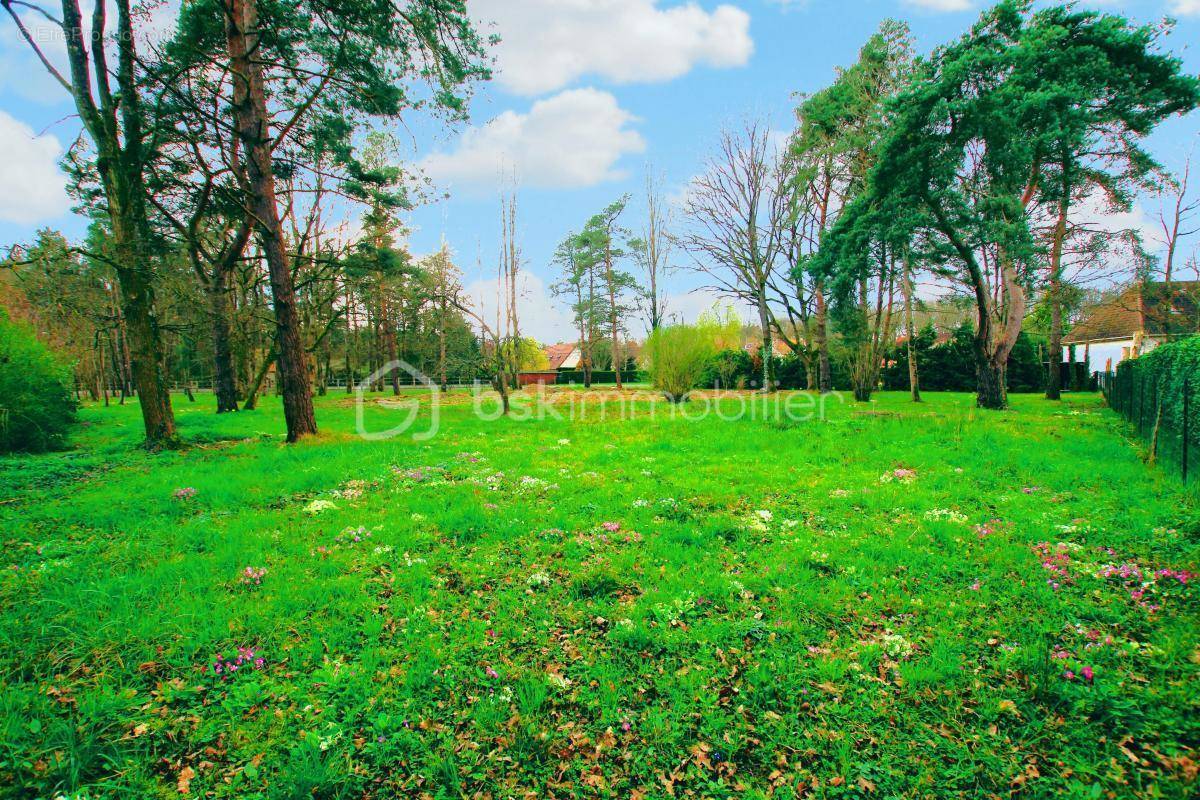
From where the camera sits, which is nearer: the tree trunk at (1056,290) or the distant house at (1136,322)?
the tree trunk at (1056,290)

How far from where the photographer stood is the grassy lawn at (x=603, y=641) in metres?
2.37

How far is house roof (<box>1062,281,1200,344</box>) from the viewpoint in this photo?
65.5ft

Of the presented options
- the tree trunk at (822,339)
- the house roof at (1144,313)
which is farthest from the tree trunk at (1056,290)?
the tree trunk at (822,339)

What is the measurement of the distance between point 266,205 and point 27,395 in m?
6.11

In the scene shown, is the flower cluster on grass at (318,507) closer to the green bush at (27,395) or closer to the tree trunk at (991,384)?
the green bush at (27,395)

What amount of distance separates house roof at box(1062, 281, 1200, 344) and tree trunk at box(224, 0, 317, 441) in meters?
26.7

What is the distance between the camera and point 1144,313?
56.8 feet

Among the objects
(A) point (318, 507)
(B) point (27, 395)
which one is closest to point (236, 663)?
(A) point (318, 507)

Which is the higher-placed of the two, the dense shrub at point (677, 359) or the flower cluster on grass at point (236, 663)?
the dense shrub at point (677, 359)

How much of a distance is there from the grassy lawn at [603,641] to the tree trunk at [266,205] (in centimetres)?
408

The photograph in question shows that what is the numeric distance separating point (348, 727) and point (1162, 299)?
31098 mm

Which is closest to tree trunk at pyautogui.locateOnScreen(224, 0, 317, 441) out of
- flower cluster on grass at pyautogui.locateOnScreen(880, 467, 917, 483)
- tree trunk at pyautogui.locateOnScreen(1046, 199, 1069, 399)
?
flower cluster on grass at pyautogui.locateOnScreen(880, 467, 917, 483)

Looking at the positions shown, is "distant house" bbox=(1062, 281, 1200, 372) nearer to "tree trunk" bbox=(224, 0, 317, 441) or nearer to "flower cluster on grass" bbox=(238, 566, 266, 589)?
"flower cluster on grass" bbox=(238, 566, 266, 589)

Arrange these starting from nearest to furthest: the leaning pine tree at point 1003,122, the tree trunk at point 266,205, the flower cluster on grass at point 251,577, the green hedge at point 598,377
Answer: the flower cluster on grass at point 251,577, the tree trunk at point 266,205, the leaning pine tree at point 1003,122, the green hedge at point 598,377
